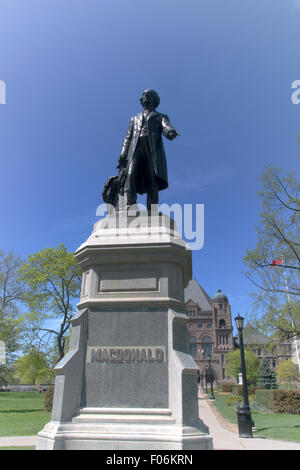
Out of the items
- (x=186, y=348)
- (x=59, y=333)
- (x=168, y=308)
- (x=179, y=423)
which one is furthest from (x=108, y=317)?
(x=59, y=333)

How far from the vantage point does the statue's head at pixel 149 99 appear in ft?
21.7

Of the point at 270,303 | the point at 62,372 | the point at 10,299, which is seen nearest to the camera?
the point at 62,372

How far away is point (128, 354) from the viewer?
4.60 metres

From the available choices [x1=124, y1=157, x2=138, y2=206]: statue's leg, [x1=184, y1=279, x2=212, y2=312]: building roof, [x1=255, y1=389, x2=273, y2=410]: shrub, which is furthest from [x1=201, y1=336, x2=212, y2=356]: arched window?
[x1=124, y1=157, x2=138, y2=206]: statue's leg

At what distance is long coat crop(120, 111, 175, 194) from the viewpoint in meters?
6.12

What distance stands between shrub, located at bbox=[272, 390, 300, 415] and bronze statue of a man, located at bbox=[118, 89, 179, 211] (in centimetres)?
1975

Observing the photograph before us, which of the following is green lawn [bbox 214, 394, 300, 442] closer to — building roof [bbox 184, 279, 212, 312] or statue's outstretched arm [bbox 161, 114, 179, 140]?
statue's outstretched arm [bbox 161, 114, 179, 140]

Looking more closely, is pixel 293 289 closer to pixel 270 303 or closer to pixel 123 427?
pixel 270 303

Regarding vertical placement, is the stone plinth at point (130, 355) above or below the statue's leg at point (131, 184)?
below

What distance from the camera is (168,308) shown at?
4.79 meters

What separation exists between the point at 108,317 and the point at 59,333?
23.2m

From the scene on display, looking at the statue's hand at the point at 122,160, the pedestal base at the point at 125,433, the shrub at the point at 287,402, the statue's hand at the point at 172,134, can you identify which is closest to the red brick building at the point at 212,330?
the shrub at the point at 287,402

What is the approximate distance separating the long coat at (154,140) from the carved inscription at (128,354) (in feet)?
10.1

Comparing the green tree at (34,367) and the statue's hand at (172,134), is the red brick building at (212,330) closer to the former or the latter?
the green tree at (34,367)
